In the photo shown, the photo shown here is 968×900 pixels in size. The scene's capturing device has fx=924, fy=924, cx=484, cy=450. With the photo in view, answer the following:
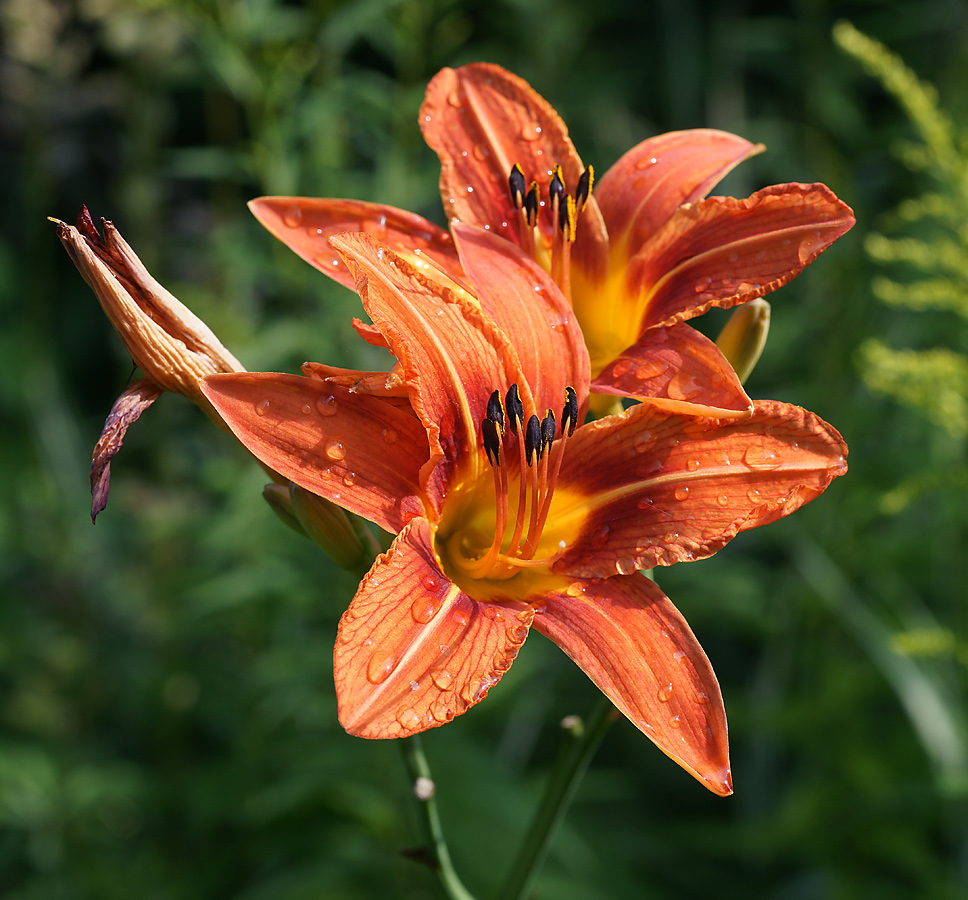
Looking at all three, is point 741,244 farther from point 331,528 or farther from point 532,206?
point 331,528

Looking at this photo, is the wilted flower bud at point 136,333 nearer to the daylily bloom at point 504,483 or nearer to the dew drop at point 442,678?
the daylily bloom at point 504,483

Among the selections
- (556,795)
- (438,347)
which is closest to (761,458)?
(438,347)

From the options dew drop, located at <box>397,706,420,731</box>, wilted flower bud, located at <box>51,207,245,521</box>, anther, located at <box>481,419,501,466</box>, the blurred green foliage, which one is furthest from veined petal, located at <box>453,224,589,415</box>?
the blurred green foliage

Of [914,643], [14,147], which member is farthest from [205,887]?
[14,147]

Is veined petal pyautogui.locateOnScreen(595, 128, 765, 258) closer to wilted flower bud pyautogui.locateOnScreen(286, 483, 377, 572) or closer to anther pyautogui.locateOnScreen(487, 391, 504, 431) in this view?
anther pyautogui.locateOnScreen(487, 391, 504, 431)

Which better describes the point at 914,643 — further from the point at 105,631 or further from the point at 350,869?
the point at 105,631

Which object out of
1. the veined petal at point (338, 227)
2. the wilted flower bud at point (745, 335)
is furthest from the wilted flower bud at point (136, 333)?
the wilted flower bud at point (745, 335)

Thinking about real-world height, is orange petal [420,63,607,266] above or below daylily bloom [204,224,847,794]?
above
